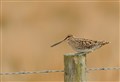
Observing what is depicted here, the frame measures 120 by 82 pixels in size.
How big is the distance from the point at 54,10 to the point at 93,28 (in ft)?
3.58

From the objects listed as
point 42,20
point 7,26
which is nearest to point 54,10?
point 42,20

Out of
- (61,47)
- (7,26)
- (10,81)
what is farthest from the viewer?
(7,26)

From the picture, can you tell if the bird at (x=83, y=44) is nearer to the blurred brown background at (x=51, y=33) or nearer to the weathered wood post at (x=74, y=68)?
the weathered wood post at (x=74, y=68)

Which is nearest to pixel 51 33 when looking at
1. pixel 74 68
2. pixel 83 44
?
pixel 83 44

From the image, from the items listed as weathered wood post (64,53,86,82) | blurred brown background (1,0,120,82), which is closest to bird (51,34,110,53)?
weathered wood post (64,53,86,82)

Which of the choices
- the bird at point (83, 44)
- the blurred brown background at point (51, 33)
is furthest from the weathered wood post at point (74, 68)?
the blurred brown background at point (51, 33)

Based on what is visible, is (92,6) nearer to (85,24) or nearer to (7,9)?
(85,24)

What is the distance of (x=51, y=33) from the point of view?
10.8m

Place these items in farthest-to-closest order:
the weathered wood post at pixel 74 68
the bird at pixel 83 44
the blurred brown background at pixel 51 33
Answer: the blurred brown background at pixel 51 33 → the bird at pixel 83 44 → the weathered wood post at pixel 74 68

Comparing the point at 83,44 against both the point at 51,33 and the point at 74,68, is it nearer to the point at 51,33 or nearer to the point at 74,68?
the point at 74,68

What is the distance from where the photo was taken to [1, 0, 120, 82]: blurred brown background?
973cm

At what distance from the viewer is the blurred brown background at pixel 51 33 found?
973cm

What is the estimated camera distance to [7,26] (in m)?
10.9

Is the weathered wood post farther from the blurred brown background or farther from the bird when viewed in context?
the blurred brown background
